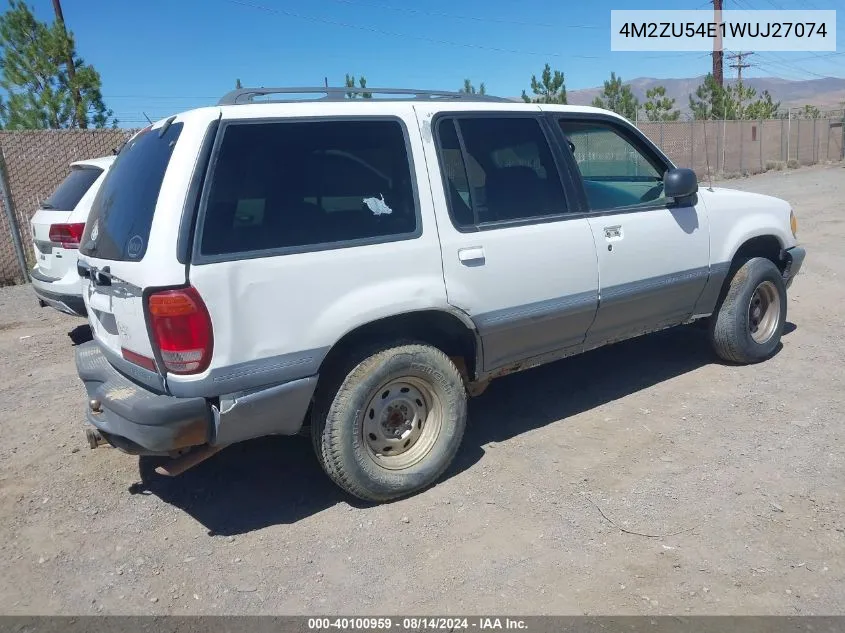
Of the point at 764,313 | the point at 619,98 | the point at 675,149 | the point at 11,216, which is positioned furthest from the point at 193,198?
the point at 619,98

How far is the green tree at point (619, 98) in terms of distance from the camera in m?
26.3

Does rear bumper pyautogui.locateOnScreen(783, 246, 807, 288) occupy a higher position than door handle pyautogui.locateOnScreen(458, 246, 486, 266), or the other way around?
door handle pyautogui.locateOnScreen(458, 246, 486, 266)

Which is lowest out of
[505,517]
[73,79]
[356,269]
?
[505,517]

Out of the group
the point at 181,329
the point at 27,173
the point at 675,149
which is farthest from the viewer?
the point at 675,149

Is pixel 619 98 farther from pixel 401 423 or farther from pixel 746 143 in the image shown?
pixel 401 423

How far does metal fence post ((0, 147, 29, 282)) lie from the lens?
9.93 meters

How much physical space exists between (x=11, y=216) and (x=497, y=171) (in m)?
8.68

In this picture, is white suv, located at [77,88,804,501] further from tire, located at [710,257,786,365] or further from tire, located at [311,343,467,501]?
tire, located at [710,257,786,365]

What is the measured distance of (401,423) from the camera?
12.5 feet

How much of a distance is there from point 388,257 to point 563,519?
1.57 m

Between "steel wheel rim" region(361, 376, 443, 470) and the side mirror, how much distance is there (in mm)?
2155

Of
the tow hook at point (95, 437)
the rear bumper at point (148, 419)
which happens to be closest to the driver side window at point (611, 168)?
the rear bumper at point (148, 419)

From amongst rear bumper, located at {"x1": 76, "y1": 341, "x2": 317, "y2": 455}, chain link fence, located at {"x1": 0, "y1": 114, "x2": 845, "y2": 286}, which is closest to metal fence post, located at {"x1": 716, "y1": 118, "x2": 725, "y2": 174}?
chain link fence, located at {"x1": 0, "y1": 114, "x2": 845, "y2": 286}

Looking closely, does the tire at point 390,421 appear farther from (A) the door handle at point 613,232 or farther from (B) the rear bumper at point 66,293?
(B) the rear bumper at point 66,293
